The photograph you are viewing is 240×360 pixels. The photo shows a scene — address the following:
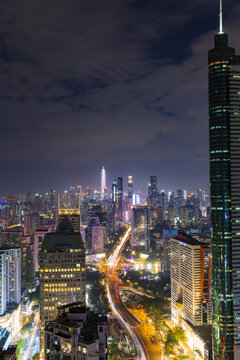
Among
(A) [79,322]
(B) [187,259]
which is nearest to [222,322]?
(B) [187,259]

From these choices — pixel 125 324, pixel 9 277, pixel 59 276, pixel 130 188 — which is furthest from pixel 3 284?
pixel 130 188

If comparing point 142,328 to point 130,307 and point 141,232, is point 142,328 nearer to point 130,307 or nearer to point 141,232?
point 130,307

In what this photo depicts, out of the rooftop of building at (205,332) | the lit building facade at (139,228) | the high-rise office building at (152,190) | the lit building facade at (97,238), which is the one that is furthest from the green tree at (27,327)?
the high-rise office building at (152,190)

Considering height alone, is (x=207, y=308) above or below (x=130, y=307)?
above

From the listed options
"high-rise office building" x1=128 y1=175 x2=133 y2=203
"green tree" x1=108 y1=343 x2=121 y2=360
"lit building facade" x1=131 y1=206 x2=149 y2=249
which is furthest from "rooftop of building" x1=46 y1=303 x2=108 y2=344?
"high-rise office building" x1=128 y1=175 x2=133 y2=203

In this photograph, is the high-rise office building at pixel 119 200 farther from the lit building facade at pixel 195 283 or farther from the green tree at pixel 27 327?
the lit building facade at pixel 195 283

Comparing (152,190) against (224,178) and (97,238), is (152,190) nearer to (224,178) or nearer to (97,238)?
(97,238)

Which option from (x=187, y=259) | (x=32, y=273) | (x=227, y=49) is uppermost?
(x=227, y=49)
